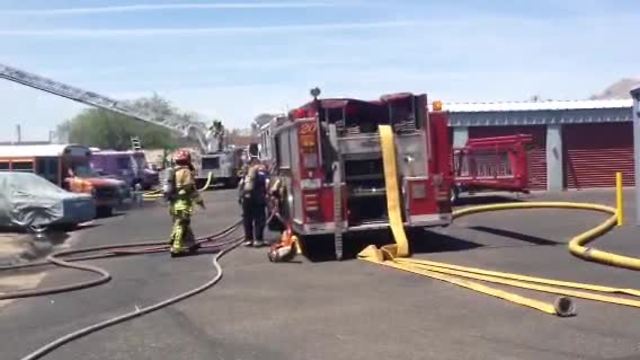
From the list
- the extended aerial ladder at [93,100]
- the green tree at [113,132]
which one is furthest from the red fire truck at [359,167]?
the green tree at [113,132]

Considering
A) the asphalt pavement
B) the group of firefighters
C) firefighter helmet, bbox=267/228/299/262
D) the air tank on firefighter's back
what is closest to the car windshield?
the air tank on firefighter's back

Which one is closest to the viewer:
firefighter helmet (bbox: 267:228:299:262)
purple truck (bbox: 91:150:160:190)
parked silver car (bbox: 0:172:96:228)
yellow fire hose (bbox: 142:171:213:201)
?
firefighter helmet (bbox: 267:228:299:262)

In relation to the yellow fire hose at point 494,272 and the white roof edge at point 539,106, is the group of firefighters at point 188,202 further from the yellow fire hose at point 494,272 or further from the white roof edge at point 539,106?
the white roof edge at point 539,106

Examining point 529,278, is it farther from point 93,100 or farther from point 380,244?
point 93,100

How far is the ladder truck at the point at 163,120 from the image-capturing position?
46.0m

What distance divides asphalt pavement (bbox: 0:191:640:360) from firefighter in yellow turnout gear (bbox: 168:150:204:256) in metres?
0.34

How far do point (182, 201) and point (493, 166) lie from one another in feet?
41.0

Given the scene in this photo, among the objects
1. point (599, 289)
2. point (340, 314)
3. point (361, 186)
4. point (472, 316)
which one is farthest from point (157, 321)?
point (361, 186)

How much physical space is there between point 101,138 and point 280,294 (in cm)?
9858

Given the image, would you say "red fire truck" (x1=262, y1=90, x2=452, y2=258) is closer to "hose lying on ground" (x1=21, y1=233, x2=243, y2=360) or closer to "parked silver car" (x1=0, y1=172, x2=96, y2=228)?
"hose lying on ground" (x1=21, y1=233, x2=243, y2=360)

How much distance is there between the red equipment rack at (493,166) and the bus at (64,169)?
35.9 ft

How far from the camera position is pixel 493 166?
24875 mm

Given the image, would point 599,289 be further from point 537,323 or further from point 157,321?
point 157,321

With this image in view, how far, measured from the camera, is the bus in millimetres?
26891
